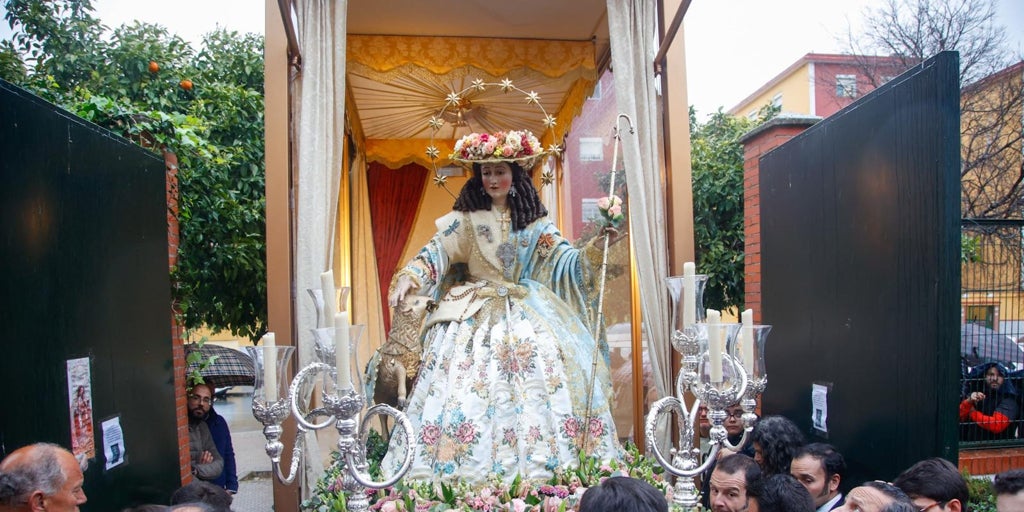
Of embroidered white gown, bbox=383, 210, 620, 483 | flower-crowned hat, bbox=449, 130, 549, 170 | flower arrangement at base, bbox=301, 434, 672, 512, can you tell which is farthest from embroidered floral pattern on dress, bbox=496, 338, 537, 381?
flower-crowned hat, bbox=449, 130, 549, 170

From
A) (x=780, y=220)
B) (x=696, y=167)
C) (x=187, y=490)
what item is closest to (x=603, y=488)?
(x=187, y=490)

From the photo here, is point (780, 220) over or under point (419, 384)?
over

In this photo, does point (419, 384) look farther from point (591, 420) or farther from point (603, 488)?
point (603, 488)

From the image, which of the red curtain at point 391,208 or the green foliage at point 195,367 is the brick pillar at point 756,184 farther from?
the green foliage at point 195,367

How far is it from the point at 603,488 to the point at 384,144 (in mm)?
5011

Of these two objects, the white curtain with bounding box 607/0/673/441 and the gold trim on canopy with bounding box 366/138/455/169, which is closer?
the white curtain with bounding box 607/0/673/441

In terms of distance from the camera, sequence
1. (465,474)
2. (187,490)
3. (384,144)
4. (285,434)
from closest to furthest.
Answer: (187,490), (465,474), (285,434), (384,144)

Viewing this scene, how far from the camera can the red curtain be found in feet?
21.7

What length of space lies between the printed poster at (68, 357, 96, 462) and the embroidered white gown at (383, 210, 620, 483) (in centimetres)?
122

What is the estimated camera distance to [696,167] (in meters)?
7.43

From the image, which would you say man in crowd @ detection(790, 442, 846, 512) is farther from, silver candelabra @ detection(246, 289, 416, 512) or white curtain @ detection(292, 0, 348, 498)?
white curtain @ detection(292, 0, 348, 498)

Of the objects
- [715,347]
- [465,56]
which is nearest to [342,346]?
[715,347]

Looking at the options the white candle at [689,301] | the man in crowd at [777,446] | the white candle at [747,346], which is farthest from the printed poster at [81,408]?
the man in crowd at [777,446]

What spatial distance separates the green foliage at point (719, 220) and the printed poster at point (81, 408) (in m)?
5.09
